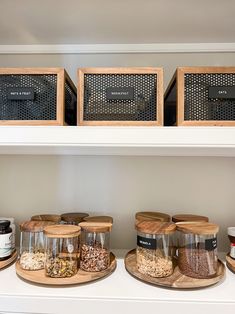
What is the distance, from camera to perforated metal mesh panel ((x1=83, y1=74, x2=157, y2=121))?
740 millimetres

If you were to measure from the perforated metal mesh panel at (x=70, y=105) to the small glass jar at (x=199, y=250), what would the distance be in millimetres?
496

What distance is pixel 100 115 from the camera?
2.44ft

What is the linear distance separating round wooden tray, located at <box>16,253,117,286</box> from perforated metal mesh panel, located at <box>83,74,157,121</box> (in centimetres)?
46

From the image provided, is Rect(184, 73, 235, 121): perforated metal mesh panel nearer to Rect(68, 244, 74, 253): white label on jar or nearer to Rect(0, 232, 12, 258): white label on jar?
Rect(68, 244, 74, 253): white label on jar

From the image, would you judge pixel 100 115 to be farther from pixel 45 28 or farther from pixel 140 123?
pixel 45 28

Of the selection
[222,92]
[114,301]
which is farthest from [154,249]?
[222,92]

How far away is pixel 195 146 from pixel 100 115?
0.29 metres

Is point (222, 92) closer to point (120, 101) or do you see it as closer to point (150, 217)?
point (120, 101)

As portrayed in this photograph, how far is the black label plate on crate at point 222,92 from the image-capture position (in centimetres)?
72

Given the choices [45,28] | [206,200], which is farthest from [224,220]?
[45,28]

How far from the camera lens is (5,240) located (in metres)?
A: 0.82

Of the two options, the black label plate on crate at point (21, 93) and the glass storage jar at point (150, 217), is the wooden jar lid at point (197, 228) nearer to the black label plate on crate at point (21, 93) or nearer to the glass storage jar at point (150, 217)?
the glass storage jar at point (150, 217)

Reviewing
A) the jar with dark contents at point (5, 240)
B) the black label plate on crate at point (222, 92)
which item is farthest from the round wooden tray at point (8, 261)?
the black label plate on crate at point (222, 92)

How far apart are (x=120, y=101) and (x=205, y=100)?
0.25 m
